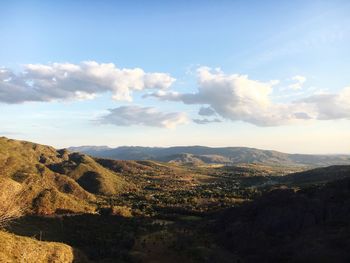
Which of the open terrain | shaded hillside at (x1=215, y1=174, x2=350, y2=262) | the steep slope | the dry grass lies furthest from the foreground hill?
shaded hillside at (x1=215, y1=174, x2=350, y2=262)

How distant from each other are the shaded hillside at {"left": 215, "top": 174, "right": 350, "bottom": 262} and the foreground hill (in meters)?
34.9

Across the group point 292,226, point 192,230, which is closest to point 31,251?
point 192,230

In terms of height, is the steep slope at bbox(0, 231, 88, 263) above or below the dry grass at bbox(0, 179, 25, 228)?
below

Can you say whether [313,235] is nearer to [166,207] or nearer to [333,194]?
[333,194]

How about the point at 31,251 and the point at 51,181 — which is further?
the point at 51,181

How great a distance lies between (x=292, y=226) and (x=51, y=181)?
88.6m

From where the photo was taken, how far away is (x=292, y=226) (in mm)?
54656

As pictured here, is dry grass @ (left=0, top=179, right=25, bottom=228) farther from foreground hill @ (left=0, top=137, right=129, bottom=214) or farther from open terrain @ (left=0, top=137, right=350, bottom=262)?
foreground hill @ (left=0, top=137, right=129, bottom=214)

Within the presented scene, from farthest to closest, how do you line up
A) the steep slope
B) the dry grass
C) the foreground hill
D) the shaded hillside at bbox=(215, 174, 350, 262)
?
the foreground hill
the shaded hillside at bbox=(215, 174, 350, 262)
the dry grass
the steep slope

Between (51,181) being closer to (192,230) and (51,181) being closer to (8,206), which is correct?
(192,230)

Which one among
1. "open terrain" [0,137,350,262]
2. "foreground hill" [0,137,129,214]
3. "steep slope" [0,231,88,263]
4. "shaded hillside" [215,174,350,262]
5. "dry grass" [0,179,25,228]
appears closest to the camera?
"steep slope" [0,231,88,263]

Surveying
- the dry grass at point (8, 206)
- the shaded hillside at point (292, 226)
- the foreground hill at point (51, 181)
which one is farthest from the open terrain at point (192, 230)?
the dry grass at point (8, 206)

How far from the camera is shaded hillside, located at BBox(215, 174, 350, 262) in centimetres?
4450

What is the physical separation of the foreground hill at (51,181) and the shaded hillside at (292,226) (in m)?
34.9
